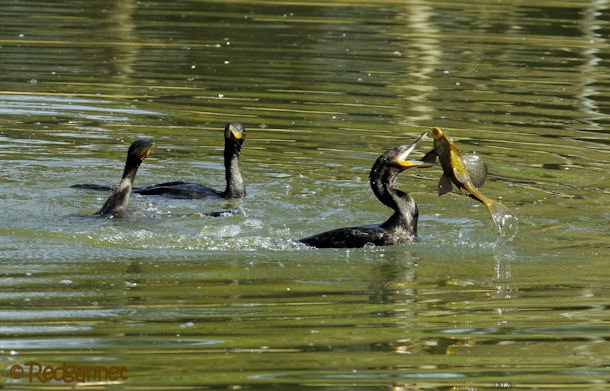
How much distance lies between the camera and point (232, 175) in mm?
11859

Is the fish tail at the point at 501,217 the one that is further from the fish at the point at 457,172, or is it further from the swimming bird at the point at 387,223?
the swimming bird at the point at 387,223

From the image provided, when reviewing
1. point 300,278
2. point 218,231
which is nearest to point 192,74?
point 218,231

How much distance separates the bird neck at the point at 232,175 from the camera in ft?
38.7

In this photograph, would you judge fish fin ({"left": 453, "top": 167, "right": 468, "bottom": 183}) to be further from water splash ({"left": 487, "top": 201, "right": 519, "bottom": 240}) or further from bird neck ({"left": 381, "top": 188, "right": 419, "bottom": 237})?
bird neck ({"left": 381, "top": 188, "right": 419, "bottom": 237})

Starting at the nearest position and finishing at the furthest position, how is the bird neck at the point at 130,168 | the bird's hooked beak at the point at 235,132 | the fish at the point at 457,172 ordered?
the fish at the point at 457,172
the bird neck at the point at 130,168
the bird's hooked beak at the point at 235,132

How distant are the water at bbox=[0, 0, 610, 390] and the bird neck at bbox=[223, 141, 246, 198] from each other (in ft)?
0.57

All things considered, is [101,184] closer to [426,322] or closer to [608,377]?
[426,322]

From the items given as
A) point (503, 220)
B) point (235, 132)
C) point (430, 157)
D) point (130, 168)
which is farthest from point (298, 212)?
point (503, 220)

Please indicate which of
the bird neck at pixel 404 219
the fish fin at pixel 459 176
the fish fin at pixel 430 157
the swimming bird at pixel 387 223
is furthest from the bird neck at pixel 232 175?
the fish fin at pixel 459 176

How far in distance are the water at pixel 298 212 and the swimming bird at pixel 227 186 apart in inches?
6.0

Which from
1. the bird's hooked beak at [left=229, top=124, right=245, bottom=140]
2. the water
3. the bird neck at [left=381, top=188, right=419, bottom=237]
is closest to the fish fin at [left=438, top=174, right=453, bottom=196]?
the bird neck at [left=381, top=188, right=419, bottom=237]

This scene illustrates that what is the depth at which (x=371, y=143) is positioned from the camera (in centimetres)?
1417

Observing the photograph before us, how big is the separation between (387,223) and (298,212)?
1.32 meters

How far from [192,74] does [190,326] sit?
37.2 ft
